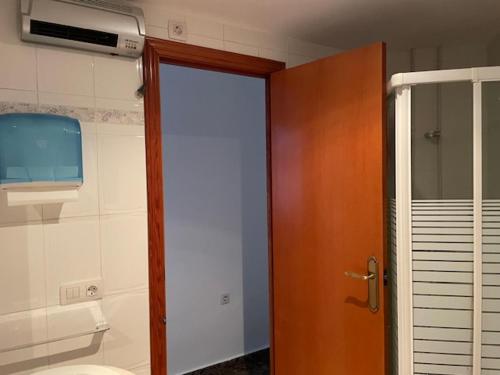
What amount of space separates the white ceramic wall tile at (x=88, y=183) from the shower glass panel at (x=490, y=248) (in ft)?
4.93

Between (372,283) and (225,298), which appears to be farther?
(225,298)

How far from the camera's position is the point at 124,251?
1462mm

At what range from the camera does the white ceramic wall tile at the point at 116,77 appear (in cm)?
140

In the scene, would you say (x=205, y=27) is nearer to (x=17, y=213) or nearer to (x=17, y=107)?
(x=17, y=107)

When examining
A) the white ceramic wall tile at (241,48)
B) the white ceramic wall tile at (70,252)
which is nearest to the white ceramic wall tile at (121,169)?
the white ceramic wall tile at (70,252)

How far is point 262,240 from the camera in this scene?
112 inches

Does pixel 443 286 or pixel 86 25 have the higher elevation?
pixel 86 25

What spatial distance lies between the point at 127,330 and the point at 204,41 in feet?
4.40

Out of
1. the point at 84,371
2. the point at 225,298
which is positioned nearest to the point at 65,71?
the point at 84,371

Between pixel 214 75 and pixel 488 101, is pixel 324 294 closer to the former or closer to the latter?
pixel 488 101

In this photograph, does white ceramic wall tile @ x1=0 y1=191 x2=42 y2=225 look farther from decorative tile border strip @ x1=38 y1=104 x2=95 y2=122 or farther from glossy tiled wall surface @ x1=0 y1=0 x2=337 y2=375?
decorative tile border strip @ x1=38 y1=104 x2=95 y2=122

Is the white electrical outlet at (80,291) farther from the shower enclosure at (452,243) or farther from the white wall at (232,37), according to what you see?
the shower enclosure at (452,243)

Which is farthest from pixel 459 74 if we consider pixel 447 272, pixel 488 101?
pixel 447 272

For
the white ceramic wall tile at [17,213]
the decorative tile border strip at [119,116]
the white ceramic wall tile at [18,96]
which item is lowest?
the white ceramic wall tile at [17,213]
